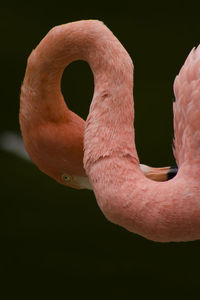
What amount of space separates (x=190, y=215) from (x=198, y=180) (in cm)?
7

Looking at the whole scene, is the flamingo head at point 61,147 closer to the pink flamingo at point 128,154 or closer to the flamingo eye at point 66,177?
the flamingo eye at point 66,177

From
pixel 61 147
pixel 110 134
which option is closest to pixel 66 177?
pixel 61 147

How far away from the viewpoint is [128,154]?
1.15m

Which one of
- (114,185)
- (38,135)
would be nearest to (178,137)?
(114,185)

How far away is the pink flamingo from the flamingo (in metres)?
0.02

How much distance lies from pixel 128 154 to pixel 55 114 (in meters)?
0.22

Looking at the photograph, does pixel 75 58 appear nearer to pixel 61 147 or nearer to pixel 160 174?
pixel 61 147

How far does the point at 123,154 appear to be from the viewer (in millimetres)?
1148

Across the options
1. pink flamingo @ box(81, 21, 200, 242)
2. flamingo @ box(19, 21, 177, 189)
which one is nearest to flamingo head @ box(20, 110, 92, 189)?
flamingo @ box(19, 21, 177, 189)

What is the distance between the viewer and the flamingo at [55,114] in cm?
122

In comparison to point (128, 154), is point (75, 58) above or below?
above

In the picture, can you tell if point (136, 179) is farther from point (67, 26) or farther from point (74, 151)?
point (67, 26)

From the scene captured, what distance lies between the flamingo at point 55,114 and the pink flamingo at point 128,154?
2 centimetres

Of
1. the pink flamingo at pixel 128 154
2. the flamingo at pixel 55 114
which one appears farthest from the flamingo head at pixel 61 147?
the pink flamingo at pixel 128 154
